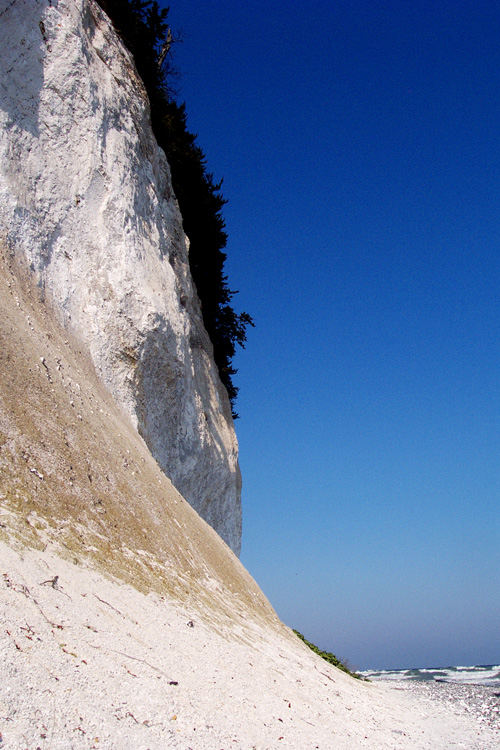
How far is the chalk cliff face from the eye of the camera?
12898 millimetres

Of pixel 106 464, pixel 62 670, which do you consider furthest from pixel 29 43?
pixel 62 670

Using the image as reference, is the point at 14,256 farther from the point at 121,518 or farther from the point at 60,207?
the point at 121,518

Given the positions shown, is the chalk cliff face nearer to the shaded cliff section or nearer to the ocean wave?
the shaded cliff section

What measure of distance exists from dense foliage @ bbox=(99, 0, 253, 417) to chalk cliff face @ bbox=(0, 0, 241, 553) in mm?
1766

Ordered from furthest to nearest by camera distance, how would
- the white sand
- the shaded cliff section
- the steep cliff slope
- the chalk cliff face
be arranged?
the chalk cliff face
the shaded cliff section
the steep cliff slope
the white sand

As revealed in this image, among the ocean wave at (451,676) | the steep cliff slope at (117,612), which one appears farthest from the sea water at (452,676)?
the steep cliff slope at (117,612)

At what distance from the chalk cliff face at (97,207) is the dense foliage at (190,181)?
1.77 metres

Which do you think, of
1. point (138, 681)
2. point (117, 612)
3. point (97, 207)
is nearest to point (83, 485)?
point (117, 612)

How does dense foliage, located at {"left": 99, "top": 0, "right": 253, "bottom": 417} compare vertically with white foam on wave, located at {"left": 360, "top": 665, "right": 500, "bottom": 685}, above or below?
above

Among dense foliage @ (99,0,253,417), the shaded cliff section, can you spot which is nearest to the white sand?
the shaded cliff section

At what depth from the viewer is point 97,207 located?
14.4m

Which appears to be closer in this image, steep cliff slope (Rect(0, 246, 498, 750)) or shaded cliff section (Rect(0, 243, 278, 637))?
steep cliff slope (Rect(0, 246, 498, 750))

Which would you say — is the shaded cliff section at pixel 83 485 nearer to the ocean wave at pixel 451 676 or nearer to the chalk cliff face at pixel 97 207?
the chalk cliff face at pixel 97 207

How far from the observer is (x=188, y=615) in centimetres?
793
